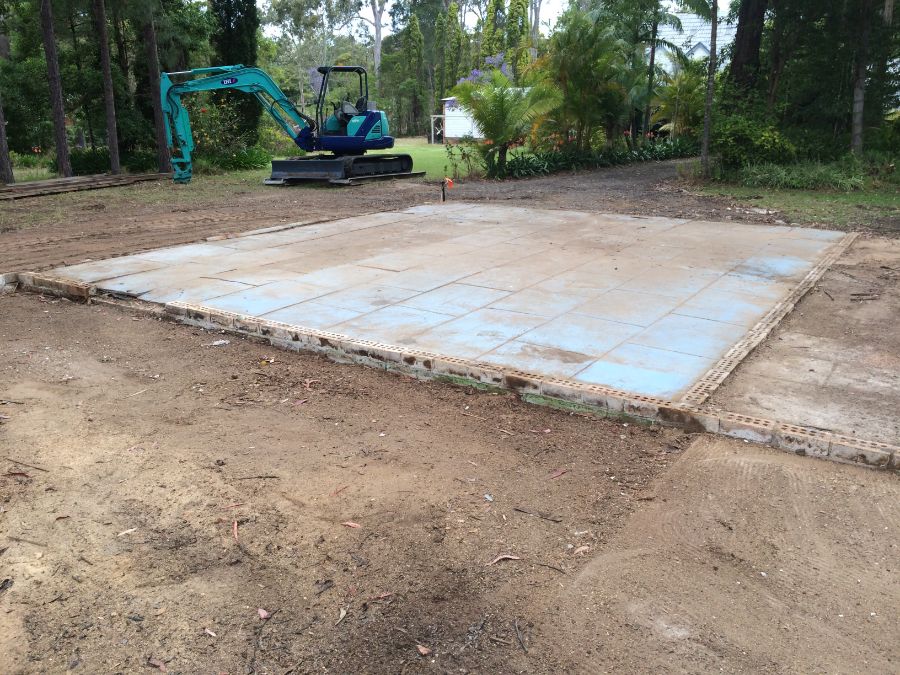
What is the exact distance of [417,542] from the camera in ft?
10.5

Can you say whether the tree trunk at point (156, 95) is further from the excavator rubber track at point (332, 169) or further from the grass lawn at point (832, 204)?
the grass lawn at point (832, 204)

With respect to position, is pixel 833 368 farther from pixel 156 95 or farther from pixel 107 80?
pixel 156 95

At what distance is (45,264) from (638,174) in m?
14.8

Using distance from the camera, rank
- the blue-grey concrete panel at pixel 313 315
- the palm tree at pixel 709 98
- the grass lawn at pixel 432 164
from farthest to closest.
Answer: the grass lawn at pixel 432 164 → the palm tree at pixel 709 98 → the blue-grey concrete panel at pixel 313 315

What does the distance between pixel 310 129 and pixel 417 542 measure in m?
16.5

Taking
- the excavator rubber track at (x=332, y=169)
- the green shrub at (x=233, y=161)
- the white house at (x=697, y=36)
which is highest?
the white house at (x=697, y=36)

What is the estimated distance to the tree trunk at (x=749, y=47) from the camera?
1767cm

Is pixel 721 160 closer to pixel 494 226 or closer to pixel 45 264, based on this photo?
pixel 494 226

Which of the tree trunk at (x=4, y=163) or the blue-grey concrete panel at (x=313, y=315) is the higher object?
the tree trunk at (x=4, y=163)

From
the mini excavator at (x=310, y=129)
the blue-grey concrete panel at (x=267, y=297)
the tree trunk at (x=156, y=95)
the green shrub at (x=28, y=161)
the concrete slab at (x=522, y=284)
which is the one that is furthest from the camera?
the green shrub at (x=28, y=161)

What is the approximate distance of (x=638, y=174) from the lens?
63.8 ft

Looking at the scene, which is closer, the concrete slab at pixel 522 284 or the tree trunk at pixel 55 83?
the concrete slab at pixel 522 284

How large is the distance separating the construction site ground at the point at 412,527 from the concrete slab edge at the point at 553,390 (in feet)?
0.31

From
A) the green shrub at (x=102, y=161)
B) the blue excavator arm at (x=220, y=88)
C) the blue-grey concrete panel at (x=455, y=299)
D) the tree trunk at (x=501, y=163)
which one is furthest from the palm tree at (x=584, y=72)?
the blue-grey concrete panel at (x=455, y=299)
